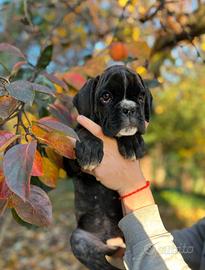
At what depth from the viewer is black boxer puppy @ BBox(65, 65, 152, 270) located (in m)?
1.42

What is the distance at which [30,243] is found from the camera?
21.4ft

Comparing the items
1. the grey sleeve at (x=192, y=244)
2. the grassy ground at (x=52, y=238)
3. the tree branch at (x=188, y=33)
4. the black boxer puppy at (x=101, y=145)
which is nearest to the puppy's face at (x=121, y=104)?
the black boxer puppy at (x=101, y=145)

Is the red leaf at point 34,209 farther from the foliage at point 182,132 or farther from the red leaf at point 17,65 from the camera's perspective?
the foliage at point 182,132

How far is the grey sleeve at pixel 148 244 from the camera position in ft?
4.79

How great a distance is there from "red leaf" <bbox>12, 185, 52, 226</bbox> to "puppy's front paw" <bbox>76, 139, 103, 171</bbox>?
290 millimetres

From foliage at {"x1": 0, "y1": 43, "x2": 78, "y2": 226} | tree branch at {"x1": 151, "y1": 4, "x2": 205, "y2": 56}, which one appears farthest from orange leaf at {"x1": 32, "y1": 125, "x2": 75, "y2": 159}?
tree branch at {"x1": 151, "y1": 4, "x2": 205, "y2": 56}

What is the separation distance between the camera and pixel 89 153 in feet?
4.74

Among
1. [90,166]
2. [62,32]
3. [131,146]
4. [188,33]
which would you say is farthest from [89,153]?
[62,32]

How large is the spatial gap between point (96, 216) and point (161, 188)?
8560 mm

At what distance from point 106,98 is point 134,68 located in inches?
25.1

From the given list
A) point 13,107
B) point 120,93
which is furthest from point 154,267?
point 13,107

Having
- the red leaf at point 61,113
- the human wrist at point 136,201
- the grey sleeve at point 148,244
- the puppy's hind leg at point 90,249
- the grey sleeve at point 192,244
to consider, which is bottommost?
the grey sleeve at point 192,244

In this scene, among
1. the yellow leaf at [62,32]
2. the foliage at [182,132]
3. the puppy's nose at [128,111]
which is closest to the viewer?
the puppy's nose at [128,111]

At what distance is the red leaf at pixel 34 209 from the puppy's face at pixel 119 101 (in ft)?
1.17
